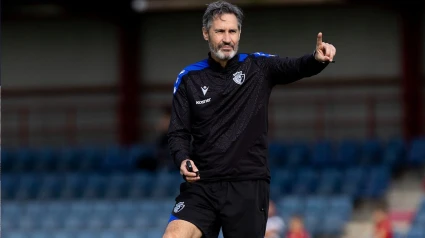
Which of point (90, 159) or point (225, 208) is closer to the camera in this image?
point (225, 208)

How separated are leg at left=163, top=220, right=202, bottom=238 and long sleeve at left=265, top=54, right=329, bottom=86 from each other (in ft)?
3.18

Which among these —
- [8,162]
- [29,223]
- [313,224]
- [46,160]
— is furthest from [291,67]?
[8,162]

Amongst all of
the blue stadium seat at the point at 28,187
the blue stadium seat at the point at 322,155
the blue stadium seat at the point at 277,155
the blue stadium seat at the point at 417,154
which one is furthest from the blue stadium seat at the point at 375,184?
the blue stadium seat at the point at 28,187

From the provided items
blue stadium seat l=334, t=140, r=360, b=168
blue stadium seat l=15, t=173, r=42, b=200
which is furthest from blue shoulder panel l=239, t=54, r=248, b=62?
blue stadium seat l=15, t=173, r=42, b=200

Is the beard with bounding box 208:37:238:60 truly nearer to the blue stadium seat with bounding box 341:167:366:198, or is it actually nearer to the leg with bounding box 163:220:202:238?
the leg with bounding box 163:220:202:238

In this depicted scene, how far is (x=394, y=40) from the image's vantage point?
1702 centimetres

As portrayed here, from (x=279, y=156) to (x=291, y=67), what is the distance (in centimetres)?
1020

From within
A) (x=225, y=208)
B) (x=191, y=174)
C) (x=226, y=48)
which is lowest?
(x=225, y=208)

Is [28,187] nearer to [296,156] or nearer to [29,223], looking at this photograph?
[29,223]

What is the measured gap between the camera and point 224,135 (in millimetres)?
5172

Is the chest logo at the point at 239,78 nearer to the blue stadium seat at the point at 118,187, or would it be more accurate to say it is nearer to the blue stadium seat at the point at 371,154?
the blue stadium seat at the point at 118,187

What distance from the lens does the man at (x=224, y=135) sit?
5145 mm

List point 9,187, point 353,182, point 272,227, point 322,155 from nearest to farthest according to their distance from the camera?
point 272,227
point 353,182
point 322,155
point 9,187

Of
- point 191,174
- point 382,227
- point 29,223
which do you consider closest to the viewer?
point 191,174
